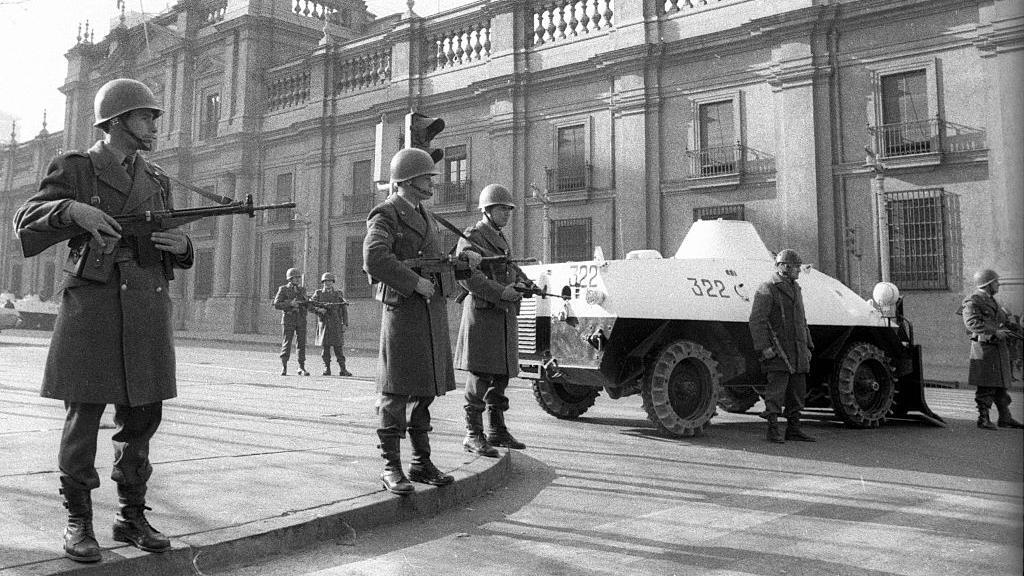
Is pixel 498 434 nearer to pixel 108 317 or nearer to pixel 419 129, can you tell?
pixel 419 129

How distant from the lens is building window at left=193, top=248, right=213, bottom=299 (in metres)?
33.9

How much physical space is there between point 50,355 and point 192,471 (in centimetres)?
191

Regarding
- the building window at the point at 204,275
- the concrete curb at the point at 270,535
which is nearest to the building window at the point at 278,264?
the building window at the point at 204,275

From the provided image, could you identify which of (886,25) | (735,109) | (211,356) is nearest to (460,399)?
(211,356)

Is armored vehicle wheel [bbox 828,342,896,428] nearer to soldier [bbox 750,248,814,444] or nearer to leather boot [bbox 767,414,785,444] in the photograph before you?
soldier [bbox 750,248,814,444]

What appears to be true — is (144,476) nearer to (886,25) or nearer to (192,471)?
(192,471)

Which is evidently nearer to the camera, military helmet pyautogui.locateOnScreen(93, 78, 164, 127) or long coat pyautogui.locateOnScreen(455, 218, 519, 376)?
military helmet pyautogui.locateOnScreen(93, 78, 164, 127)

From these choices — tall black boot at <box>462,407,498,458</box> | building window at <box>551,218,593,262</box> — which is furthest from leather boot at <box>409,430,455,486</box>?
building window at <box>551,218,593,262</box>

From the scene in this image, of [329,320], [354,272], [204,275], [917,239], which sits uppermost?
[204,275]

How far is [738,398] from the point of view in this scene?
31.7ft

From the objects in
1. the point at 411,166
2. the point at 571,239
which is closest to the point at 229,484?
the point at 411,166

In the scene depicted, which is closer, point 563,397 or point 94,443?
point 94,443

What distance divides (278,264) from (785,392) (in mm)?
26084

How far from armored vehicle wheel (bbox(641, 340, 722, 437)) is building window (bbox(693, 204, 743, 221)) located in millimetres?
12337
